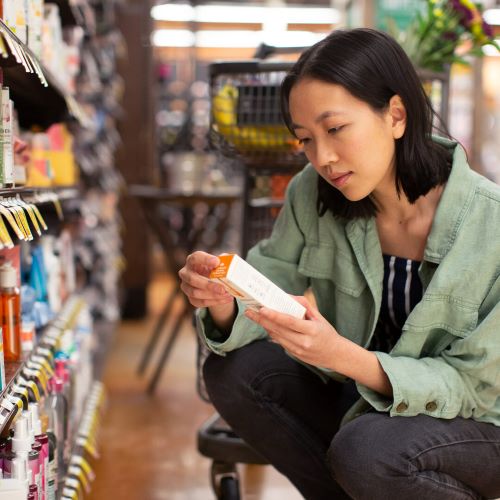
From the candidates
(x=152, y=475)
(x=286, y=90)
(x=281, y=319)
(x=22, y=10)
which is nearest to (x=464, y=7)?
(x=286, y=90)

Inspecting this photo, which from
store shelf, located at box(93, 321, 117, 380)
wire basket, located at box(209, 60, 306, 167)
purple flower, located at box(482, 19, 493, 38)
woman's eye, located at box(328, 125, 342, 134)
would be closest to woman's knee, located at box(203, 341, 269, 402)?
woman's eye, located at box(328, 125, 342, 134)

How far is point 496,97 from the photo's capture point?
904 centimetres

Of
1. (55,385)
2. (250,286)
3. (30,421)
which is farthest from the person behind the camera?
(55,385)

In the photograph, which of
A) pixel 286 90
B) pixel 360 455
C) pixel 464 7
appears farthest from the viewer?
pixel 464 7

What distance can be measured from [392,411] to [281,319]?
1.08 feet

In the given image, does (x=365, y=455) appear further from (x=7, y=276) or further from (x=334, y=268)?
(x=7, y=276)

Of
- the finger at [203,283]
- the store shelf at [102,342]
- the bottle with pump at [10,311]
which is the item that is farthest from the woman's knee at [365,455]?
the store shelf at [102,342]

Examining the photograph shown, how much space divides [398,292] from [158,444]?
1.66 metres

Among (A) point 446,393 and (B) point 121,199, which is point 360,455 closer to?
(A) point 446,393

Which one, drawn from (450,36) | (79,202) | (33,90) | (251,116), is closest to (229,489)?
(251,116)

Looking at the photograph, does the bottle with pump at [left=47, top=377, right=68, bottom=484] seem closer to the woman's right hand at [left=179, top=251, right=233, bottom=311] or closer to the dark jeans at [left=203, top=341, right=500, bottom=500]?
the dark jeans at [left=203, top=341, right=500, bottom=500]

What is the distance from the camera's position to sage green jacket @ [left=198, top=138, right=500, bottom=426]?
61.2 inches

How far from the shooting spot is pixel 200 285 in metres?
1.58

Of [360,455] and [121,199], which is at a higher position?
[360,455]
